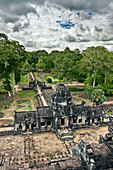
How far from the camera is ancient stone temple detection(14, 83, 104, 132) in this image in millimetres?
27453

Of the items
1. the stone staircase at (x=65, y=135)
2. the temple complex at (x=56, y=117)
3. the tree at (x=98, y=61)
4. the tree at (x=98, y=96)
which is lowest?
the stone staircase at (x=65, y=135)

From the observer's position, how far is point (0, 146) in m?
23.5

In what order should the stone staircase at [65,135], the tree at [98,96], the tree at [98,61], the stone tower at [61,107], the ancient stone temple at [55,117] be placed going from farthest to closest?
the tree at [98,61]
the tree at [98,96]
the stone tower at [61,107]
the ancient stone temple at [55,117]
the stone staircase at [65,135]

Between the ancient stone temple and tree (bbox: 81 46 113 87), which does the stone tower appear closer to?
the ancient stone temple

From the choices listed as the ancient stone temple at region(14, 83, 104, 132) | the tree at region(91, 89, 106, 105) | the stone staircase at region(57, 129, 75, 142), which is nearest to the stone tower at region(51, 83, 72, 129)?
the ancient stone temple at region(14, 83, 104, 132)

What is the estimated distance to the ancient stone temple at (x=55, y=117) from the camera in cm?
2745

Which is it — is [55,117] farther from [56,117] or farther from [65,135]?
[65,135]

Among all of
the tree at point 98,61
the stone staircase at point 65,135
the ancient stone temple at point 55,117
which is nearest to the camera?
the stone staircase at point 65,135

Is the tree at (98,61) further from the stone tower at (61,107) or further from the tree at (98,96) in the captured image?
the stone tower at (61,107)

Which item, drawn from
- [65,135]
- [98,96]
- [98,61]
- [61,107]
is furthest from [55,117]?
[98,61]

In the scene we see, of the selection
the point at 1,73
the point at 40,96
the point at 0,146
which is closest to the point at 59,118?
the point at 0,146

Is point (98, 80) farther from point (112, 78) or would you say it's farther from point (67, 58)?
point (67, 58)

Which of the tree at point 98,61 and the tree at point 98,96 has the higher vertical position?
the tree at point 98,61

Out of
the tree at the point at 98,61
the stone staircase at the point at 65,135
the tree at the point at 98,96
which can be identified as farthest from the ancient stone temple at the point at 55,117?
the tree at the point at 98,61
